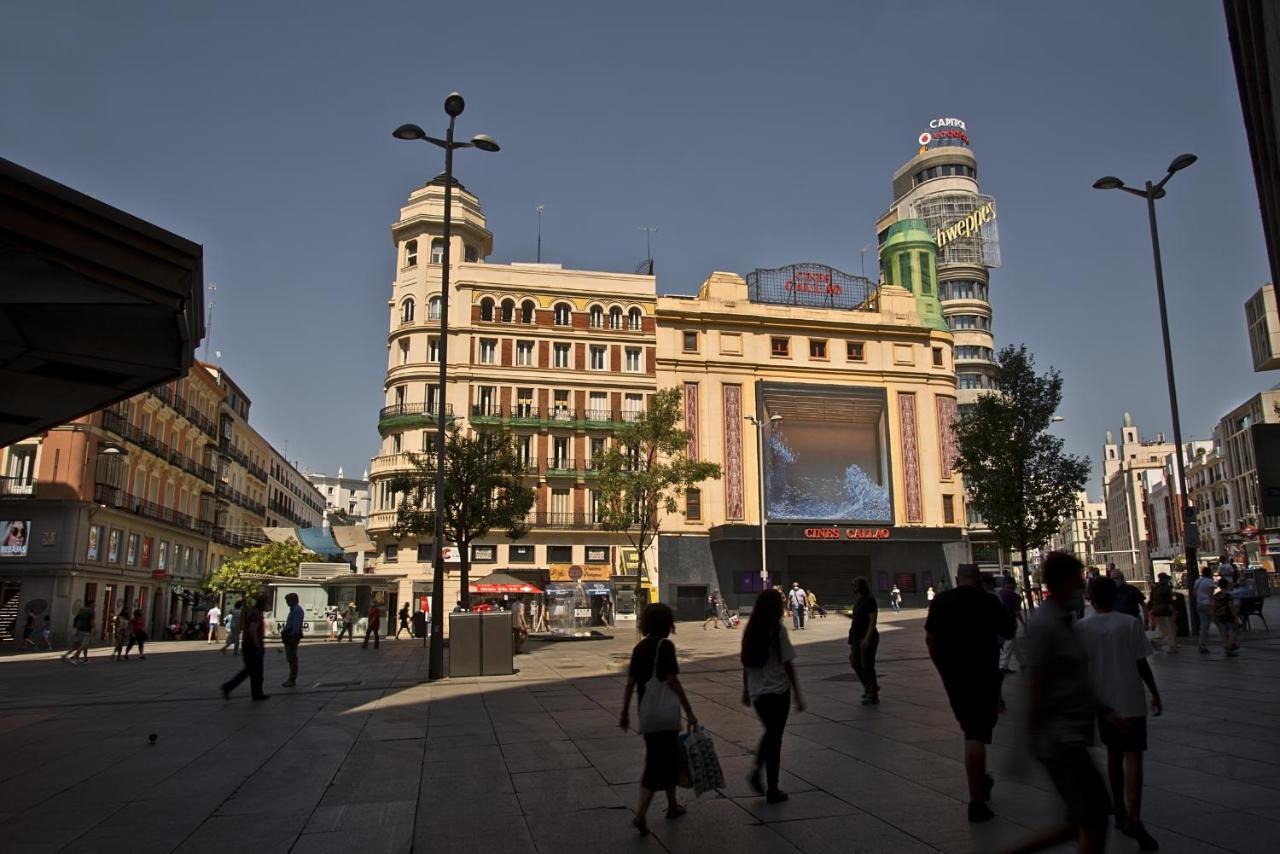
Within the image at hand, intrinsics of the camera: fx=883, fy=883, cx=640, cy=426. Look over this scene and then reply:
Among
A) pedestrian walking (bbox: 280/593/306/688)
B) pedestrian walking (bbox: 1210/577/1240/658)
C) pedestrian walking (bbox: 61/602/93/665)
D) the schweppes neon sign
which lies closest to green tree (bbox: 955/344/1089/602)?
pedestrian walking (bbox: 1210/577/1240/658)

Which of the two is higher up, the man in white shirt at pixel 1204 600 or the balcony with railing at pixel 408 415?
the balcony with railing at pixel 408 415

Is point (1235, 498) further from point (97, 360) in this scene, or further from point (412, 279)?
point (97, 360)

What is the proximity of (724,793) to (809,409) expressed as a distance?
47.2 meters

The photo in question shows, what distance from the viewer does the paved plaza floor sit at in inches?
238

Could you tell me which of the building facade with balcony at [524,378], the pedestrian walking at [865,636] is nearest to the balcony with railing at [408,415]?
the building facade with balcony at [524,378]

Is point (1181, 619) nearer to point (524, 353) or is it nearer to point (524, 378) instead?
point (524, 378)

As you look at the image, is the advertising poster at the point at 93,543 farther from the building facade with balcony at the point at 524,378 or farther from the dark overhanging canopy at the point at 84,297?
the dark overhanging canopy at the point at 84,297

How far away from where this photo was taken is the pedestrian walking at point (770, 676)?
22.4 feet

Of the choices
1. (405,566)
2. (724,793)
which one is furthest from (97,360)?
(405,566)

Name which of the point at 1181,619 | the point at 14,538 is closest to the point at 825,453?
the point at 1181,619

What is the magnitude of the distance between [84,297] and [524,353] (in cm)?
4344

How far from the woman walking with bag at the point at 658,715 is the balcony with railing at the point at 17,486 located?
133 ft

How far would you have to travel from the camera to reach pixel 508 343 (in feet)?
169

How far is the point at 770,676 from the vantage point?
6.86 metres
